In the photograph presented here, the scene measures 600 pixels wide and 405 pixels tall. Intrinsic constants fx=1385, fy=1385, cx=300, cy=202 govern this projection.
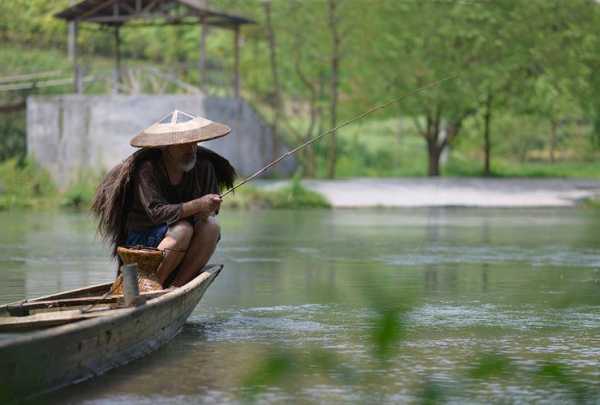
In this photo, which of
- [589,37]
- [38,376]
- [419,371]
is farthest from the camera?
[589,37]

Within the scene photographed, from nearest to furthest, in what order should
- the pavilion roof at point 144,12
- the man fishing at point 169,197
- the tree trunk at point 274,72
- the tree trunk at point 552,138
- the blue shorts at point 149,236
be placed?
the man fishing at point 169,197 → the blue shorts at point 149,236 → the pavilion roof at point 144,12 → the tree trunk at point 274,72 → the tree trunk at point 552,138

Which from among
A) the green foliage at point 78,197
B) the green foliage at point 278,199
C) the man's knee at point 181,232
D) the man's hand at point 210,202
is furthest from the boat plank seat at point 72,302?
the green foliage at point 78,197

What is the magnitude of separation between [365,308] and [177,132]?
2688 millimetres

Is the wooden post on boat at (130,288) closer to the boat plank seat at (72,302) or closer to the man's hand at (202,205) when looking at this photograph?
the boat plank seat at (72,302)

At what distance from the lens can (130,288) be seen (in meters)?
7.94

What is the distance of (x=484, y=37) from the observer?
30.9 meters

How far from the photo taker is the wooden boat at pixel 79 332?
20.9 feet

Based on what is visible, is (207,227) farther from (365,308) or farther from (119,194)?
(365,308)

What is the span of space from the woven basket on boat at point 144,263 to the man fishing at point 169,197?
0.34 feet

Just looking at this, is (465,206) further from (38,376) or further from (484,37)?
(38,376)

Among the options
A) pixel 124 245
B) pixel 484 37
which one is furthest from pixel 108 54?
pixel 124 245

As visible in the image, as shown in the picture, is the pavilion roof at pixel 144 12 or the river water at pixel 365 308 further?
the pavilion roof at pixel 144 12

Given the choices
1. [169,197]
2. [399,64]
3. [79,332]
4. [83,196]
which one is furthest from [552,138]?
[79,332]

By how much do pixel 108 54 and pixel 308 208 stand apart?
19011mm
